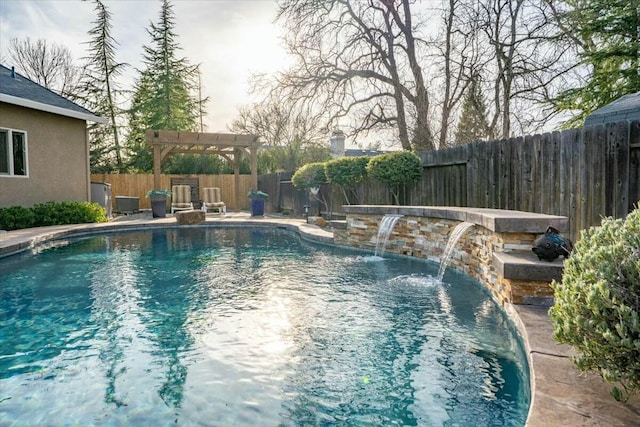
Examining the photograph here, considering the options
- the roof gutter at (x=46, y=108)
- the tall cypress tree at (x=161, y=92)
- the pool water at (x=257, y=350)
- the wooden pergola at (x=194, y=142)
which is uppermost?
the tall cypress tree at (x=161, y=92)

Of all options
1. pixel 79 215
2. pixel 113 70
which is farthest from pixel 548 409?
pixel 113 70

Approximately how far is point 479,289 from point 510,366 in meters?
2.03

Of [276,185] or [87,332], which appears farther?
[276,185]

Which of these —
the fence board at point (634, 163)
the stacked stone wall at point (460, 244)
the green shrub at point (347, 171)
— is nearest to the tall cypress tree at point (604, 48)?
the green shrub at point (347, 171)

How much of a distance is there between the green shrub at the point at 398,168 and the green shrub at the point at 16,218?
7945 millimetres

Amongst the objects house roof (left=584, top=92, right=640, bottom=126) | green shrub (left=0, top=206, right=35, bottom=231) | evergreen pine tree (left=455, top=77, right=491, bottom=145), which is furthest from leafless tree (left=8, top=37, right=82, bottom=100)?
house roof (left=584, top=92, right=640, bottom=126)

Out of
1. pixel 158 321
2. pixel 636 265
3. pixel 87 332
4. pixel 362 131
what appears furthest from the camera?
pixel 362 131

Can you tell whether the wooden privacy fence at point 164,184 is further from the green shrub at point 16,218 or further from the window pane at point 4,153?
the green shrub at point 16,218

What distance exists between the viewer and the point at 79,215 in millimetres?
11023

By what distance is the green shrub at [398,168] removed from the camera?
8062 mm

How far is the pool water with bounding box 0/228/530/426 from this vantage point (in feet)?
7.40

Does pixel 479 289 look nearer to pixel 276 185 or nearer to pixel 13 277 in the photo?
pixel 13 277

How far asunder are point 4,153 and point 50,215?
174cm

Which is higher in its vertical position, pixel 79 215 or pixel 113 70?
pixel 113 70
